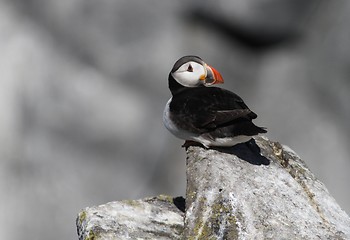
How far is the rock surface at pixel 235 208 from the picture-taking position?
12.4ft

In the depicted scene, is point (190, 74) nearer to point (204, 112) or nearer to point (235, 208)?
point (204, 112)

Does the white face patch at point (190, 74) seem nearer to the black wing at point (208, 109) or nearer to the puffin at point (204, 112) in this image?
the puffin at point (204, 112)

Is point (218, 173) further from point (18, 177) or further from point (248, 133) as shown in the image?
point (18, 177)

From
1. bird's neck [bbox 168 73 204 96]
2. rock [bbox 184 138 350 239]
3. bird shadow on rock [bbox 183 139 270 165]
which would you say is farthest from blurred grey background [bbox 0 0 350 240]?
rock [bbox 184 138 350 239]

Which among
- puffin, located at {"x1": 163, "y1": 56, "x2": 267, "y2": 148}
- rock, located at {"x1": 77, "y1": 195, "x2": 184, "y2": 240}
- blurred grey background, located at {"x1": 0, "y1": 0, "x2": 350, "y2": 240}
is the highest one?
blurred grey background, located at {"x1": 0, "y1": 0, "x2": 350, "y2": 240}

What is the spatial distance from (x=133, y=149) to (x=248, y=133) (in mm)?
5557

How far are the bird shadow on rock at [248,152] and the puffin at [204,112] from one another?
4cm

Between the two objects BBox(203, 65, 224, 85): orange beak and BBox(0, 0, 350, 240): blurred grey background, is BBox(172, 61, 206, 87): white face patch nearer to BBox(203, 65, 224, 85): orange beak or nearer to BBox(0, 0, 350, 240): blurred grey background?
BBox(203, 65, 224, 85): orange beak

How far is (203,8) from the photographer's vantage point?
9625 mm

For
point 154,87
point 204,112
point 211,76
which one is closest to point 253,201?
point 204,112

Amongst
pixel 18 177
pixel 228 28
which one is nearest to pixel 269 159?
pixel 228 28

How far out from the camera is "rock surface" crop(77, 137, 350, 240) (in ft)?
12.4

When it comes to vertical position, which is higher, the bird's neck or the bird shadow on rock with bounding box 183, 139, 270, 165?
the bird's neck

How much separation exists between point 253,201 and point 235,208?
4.8 inches
